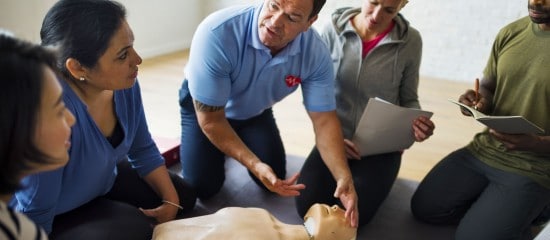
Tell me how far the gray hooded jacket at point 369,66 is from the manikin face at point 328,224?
61 centimetres

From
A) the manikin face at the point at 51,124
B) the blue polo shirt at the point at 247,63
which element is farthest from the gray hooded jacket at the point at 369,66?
the manikin face at the point at 51,124

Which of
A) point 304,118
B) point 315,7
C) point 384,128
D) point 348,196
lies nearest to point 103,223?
point 348,196

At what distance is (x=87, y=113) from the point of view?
1.12 metres

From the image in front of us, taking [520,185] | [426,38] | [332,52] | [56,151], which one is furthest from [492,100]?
[426,38]

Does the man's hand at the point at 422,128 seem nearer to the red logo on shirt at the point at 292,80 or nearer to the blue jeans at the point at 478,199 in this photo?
the blue jeans at the point at 478,199

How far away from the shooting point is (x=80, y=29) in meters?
1.05

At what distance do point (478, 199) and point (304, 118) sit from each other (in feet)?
4.10

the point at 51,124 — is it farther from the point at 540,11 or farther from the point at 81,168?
the point at 540,11

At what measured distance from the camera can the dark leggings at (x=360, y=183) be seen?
162cm

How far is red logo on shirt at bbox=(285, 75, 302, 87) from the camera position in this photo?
1539 mm

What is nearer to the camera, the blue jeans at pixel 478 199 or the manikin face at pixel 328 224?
the manikin face at pixel 328 224

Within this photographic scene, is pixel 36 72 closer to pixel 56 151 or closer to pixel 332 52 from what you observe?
pixel 56 151

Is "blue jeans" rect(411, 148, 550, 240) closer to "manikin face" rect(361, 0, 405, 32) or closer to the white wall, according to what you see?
"manikin face" rect(361, 0, 405, 32)

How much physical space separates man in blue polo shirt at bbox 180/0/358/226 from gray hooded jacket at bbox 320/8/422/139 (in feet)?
0.59
